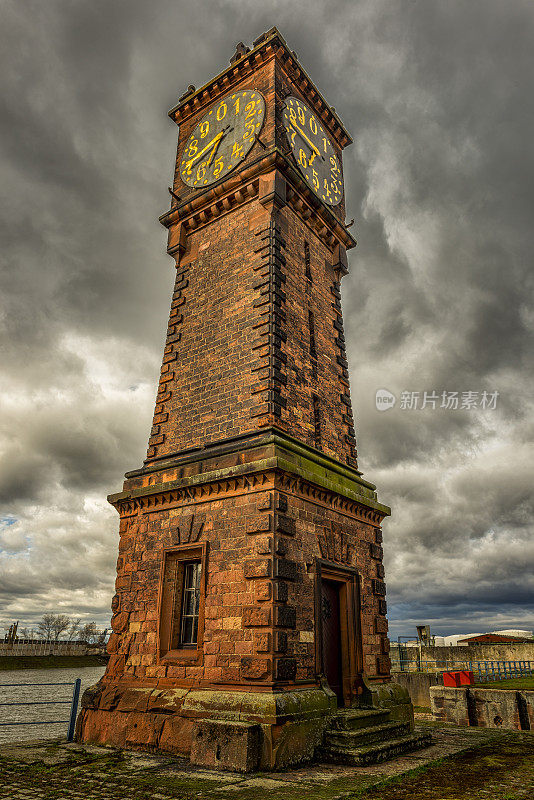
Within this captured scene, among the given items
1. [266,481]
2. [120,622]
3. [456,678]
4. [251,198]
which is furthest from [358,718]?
[251,198]

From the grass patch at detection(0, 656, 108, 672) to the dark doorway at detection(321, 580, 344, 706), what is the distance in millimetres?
58694

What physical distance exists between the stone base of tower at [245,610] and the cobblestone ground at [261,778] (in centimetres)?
62

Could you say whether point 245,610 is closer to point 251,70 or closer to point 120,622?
point 120,622

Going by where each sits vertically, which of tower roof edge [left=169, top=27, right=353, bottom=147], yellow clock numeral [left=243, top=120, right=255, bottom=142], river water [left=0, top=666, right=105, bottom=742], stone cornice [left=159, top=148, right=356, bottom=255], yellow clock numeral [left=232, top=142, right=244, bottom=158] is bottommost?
river water [left=0, top=666, right=105, bottom=742]

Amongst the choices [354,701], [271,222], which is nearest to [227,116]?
[271,222]

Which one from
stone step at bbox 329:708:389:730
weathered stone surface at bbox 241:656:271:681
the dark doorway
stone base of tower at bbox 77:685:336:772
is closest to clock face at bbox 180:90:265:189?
the dark doorway

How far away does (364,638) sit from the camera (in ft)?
37.6

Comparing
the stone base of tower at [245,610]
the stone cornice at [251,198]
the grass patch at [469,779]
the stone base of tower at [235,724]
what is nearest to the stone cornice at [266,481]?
the stone base of tower at [245,610]

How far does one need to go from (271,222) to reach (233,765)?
1128 centimetres

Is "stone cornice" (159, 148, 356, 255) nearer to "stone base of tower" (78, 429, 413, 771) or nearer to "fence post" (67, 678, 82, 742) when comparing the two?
"stone base of tower" (78, 429, 413, 771)

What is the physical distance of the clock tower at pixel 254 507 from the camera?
352 inches

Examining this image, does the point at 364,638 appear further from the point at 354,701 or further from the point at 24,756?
the point at 24,756

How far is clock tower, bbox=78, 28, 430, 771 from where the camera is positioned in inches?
352

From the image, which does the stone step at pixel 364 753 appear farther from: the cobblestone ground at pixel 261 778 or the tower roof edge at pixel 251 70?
the tower roof edge at pixel 251 70
